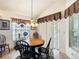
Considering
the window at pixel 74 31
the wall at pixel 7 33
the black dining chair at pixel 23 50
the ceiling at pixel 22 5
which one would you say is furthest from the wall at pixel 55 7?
the black dining chair at pixel 23 50

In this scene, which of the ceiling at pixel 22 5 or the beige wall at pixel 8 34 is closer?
the ceiling at pixel 22 5

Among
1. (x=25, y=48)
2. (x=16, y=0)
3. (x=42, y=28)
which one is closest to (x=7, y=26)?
(x=16, y=0)

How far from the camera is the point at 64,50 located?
5.35m

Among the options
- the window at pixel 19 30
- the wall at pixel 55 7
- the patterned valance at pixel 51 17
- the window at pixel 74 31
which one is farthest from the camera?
the window at pixel 19 30

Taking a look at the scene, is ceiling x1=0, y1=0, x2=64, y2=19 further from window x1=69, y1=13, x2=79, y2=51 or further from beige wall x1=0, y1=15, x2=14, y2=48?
window x1=69, y1=13, x2=79, y2=51

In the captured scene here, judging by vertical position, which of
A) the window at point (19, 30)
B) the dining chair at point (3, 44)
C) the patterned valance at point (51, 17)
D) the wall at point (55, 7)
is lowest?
the dining chair at point (3, 44)

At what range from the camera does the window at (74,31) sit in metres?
3.91

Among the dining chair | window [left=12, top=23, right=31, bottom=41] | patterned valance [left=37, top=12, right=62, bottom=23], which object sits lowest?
the dining chair

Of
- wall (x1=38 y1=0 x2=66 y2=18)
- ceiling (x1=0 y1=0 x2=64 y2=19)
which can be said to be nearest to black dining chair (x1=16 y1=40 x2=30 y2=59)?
Answer: ceiling (x1=0 y1=0 x2=64 y2=19)

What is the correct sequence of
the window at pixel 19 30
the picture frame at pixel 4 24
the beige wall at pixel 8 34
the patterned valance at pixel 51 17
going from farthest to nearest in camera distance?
the window at pixel 19 30, the beige wall at pixel 8 34, the picture frame at pixel 4 24, the patterned valance at pixel 51 17

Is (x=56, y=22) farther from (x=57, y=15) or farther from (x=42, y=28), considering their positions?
(x=42, y=28)

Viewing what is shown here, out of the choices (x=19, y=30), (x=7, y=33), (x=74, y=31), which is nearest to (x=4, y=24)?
(x=7, y=33)

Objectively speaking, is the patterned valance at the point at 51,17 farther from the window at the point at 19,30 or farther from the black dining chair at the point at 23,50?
the black dining chair at the point at 23,50

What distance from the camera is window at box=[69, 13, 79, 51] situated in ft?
12.8
